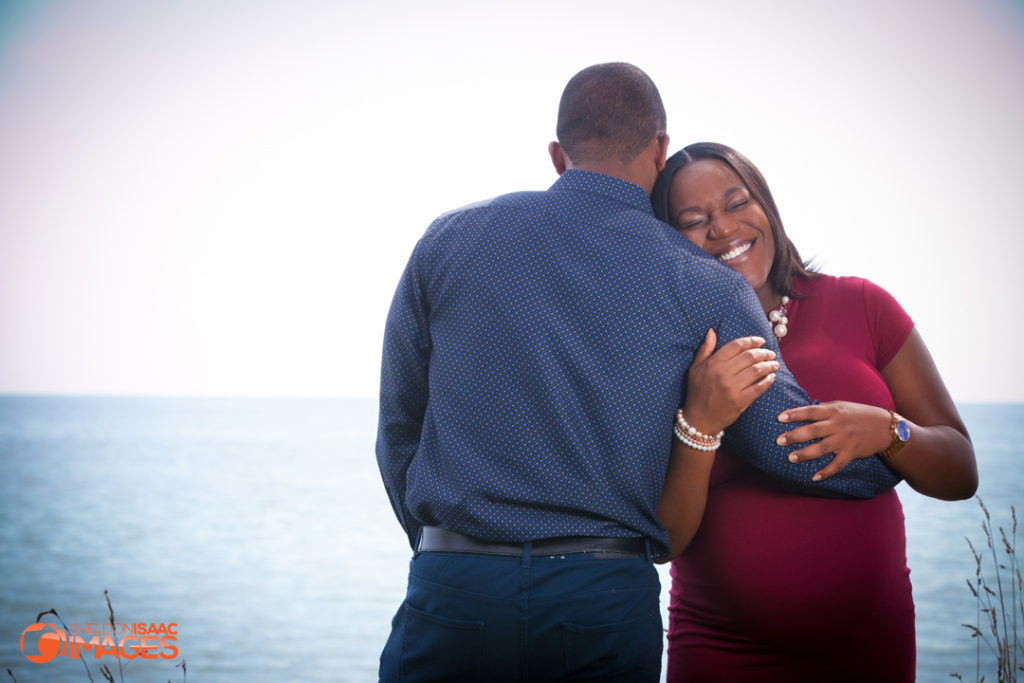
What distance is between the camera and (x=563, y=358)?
1936mm

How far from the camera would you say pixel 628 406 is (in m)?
1.93

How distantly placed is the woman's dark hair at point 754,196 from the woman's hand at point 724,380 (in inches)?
35.6

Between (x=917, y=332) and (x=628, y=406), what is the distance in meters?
1.31

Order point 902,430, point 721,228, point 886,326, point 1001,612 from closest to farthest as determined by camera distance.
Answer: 1. point 902,430
2. point 886,326
3. point 721,228
4. point 1001,612

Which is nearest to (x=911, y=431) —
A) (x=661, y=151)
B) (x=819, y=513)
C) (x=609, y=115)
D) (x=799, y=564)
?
(x=819, y=513)

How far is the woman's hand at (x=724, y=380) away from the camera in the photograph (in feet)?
6.37

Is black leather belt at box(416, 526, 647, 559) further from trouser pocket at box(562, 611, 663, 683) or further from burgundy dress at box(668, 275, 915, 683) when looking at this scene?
burgundy dress at box(668, 275, 915, 683)

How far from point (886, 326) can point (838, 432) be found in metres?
0.66

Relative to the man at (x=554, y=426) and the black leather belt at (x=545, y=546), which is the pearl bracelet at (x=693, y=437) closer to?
the man at (x=554, y=426)

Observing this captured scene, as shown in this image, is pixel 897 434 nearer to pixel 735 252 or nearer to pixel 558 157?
pixel 735 252

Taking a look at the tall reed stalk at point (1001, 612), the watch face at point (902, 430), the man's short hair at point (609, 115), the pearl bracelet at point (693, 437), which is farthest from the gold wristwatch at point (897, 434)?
the man's short hair at point (609, 115)

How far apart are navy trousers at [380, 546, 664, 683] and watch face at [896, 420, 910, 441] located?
2.97ft

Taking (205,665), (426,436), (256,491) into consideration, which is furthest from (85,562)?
(426,436)

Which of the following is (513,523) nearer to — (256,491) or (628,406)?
(628,406)
